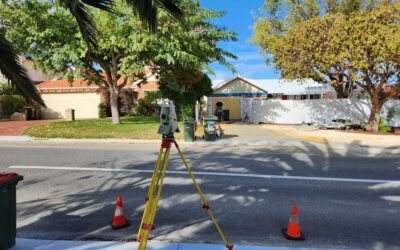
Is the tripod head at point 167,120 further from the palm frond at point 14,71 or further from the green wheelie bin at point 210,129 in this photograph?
the green wheelie bin at point 210,129

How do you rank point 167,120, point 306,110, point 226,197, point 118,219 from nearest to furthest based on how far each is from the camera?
point 167,120
point 118,219
point 226,197
point 306,110

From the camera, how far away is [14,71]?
3.52 metres

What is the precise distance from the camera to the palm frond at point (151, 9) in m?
3.05

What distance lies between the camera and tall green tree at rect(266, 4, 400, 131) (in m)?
12.4

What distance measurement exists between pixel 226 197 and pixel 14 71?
400cm

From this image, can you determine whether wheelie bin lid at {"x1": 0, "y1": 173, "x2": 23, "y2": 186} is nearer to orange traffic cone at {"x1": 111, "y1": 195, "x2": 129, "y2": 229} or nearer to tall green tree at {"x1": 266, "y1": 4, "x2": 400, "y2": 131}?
orange traffic cone at {"x1": 111, "y1": 195, "x2": 129, "y2": 229}

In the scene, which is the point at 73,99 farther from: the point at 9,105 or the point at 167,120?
the point at 167,120

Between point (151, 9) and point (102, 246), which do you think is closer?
point (151, 9)

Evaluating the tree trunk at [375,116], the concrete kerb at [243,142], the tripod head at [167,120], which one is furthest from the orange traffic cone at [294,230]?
the tree trunk at [375,116]

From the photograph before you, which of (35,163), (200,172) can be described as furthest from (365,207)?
(35,163)

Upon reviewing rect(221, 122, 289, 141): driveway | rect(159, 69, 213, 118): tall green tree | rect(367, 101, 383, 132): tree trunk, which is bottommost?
rect(221, 122, 289, 141): driveway

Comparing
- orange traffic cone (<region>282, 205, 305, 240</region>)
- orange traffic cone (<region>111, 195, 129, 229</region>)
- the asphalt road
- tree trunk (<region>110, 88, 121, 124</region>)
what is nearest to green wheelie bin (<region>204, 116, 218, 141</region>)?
the asphalt road

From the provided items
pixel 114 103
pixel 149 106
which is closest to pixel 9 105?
pixel 114 103

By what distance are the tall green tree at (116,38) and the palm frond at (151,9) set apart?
10.8 metres
